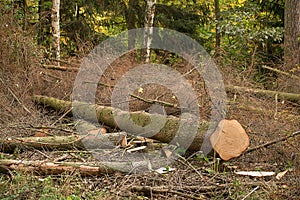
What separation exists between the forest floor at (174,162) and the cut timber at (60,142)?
10 centimetres

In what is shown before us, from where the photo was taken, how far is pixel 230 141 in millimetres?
5930

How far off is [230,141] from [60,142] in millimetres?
2358

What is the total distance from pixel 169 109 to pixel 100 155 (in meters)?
2.13

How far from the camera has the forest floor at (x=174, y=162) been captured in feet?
16.7

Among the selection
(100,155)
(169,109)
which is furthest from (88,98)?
(100,155)

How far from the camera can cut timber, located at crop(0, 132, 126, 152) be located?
21.1 ft

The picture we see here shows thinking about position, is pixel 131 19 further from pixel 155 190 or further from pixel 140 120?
pixel 155 190

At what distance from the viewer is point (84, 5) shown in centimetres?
1472

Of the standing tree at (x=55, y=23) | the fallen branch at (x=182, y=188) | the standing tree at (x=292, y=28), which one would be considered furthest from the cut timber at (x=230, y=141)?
the standing tree at (x=55, y=23)

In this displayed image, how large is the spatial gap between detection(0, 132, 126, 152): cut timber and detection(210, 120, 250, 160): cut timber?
164 cm

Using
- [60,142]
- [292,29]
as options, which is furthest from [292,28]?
[60,142]

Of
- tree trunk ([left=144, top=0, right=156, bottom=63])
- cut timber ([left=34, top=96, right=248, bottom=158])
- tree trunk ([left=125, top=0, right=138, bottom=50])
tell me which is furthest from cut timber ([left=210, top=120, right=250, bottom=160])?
tree trunk ([left=125, top=0, right=138, bottom=50])

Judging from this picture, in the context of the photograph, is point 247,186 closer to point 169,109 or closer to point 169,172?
point 169,172

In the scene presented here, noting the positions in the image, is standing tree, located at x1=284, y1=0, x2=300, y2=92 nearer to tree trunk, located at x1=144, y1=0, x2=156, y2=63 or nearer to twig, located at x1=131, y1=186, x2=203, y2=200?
tree trunk, located at x1=144, y1=0, x2=156, y2=63
